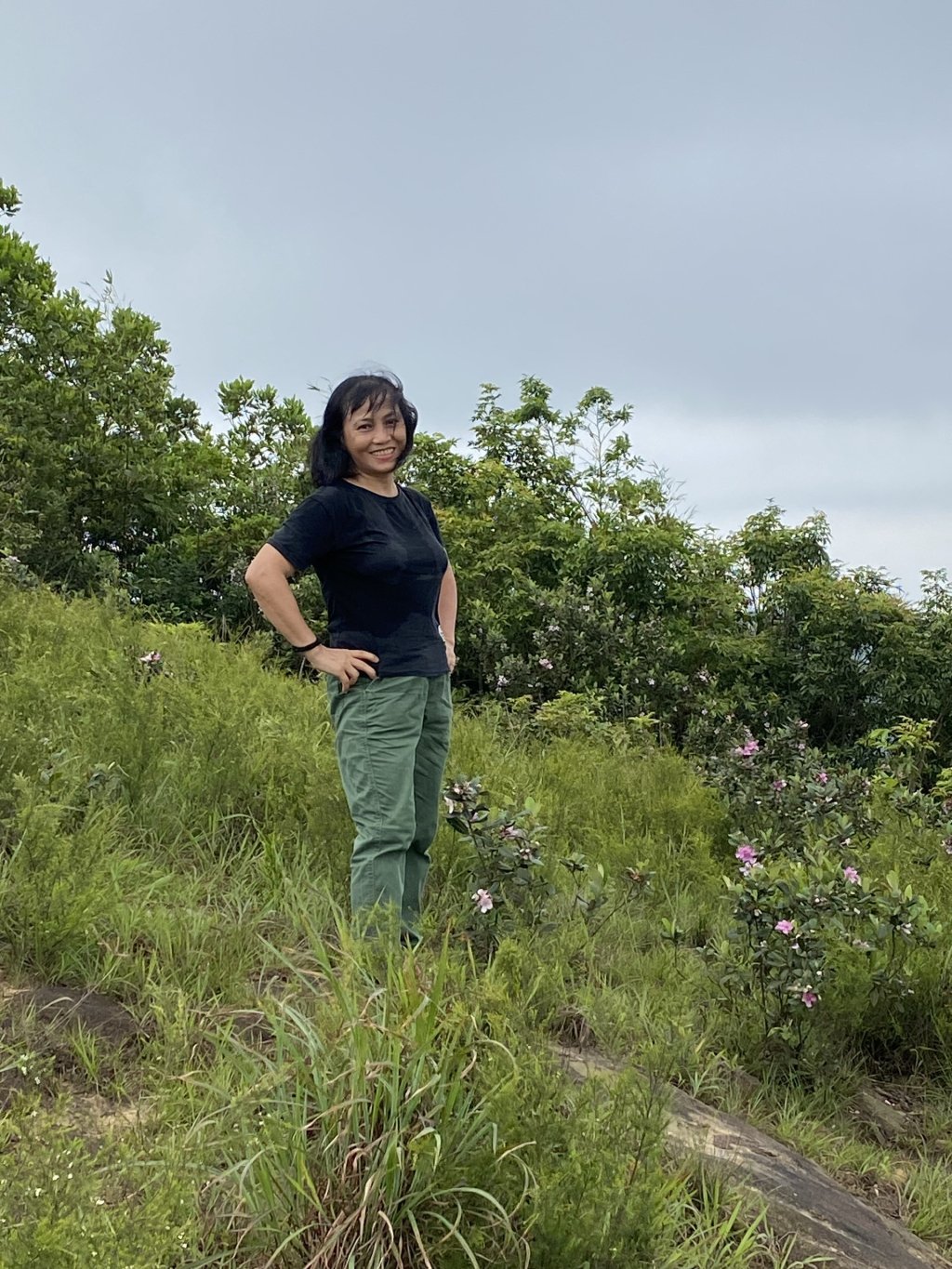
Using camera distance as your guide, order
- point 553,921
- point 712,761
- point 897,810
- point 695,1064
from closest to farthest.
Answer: point 695,1064 < point 553,921 < point 897,810 < point 712,761

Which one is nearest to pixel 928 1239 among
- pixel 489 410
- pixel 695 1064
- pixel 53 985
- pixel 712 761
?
pixel 695 1064

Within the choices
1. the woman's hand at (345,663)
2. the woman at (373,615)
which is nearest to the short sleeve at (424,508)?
the woman at (373,615)

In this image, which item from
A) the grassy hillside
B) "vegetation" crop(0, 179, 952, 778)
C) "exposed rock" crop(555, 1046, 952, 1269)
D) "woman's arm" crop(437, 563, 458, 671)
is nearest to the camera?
the grassy hillside

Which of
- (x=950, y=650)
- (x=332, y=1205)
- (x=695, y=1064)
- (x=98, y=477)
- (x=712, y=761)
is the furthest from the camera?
(x=950, y=650)

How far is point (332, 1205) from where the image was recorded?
6.07 ft

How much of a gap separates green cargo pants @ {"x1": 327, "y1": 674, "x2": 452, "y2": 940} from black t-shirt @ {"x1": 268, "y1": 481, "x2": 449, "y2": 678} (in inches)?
3.3

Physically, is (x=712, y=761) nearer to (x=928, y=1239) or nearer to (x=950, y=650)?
(x=928, y=1239)

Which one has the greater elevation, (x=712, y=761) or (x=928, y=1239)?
(x=712, y=761)

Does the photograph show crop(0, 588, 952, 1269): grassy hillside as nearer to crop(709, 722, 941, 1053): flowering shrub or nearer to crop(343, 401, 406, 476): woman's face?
crop(709, 722, 941, 1053): flowering shrub

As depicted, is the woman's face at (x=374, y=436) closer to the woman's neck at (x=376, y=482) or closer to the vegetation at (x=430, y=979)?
the woman's neck at (x=376, y=482)

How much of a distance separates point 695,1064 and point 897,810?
3126 millimetres

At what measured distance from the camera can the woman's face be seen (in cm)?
315

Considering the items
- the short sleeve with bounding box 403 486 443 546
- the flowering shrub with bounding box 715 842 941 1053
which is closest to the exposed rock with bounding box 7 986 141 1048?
the short sleeve with bounding box 403 486 443 546

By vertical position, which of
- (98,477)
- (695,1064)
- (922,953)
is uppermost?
(98,477)
